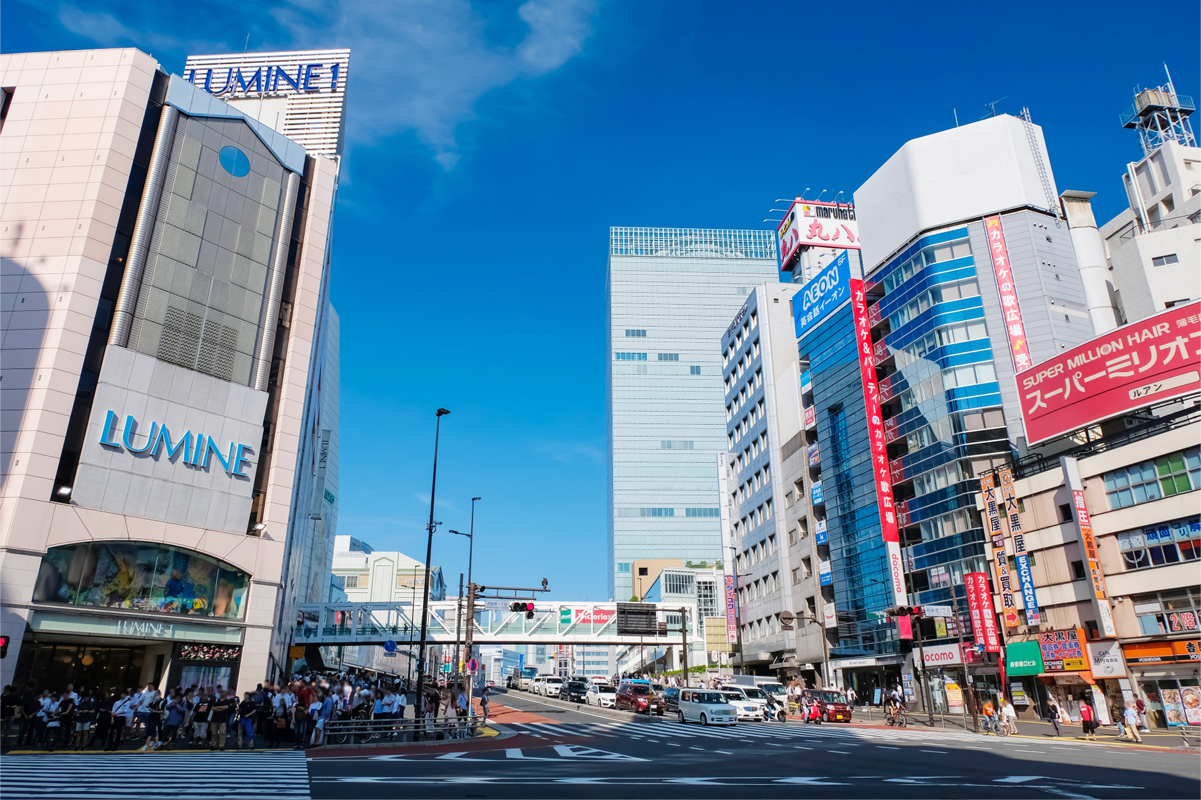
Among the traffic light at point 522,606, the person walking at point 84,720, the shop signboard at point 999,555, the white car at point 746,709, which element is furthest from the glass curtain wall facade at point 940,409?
the person walking at point 84,720

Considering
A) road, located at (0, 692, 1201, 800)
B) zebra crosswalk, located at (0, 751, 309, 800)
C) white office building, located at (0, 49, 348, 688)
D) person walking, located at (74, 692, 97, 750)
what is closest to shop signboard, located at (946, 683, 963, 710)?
road, located at (0, 692, 1201, 800)

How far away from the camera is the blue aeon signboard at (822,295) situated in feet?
230

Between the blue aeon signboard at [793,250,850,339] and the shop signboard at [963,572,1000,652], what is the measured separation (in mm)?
29039

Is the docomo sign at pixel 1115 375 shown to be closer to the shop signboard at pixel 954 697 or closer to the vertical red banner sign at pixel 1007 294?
the vertical red banner sign at pixel 1007 294

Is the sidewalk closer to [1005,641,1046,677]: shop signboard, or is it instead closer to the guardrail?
[1005,641,1046,677]: shop signboard

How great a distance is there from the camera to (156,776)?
15609 millimetres

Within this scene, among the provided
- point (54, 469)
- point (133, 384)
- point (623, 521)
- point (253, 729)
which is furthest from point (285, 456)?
point (623, 521)

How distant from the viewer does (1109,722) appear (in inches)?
1556

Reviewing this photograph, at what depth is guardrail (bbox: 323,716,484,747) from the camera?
87.3ft

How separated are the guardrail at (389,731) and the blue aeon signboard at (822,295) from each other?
53138 millimetres

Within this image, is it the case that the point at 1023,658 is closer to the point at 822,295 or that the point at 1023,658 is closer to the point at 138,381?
the point at 822,295

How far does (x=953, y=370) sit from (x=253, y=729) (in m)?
50.0

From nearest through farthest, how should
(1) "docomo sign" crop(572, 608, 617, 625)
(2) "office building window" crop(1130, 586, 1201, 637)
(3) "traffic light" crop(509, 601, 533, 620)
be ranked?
(2) "office building window" crop(1130, 586, 1201, 637) < (3) "traffic light" crop(509, 601, 533, 620) < (1) "docomo sign" crop(572, 608, 617, 625)

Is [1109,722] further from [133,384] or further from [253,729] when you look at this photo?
[133,384]
